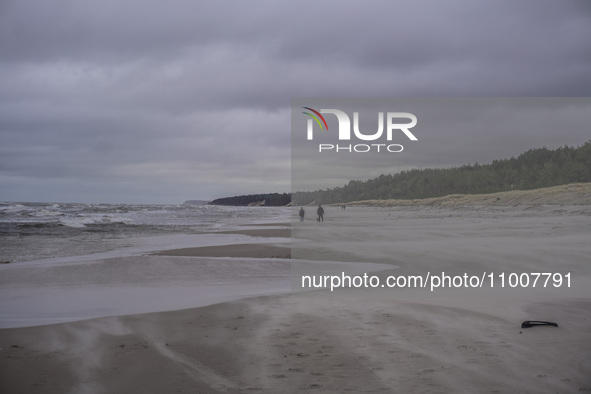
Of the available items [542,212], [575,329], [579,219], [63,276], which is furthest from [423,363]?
[542,212]

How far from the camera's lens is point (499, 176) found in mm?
51000

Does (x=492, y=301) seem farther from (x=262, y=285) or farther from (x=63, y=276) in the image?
(x=63, y=276)

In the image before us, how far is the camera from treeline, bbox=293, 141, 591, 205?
146ft

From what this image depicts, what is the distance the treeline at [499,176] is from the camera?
44.5 metres

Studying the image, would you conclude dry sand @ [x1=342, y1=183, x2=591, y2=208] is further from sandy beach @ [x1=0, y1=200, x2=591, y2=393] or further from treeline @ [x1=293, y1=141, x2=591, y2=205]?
sandy beach @ [x1=0, y1=200, x2=591, y2=393]

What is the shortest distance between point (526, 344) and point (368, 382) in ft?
7.27
